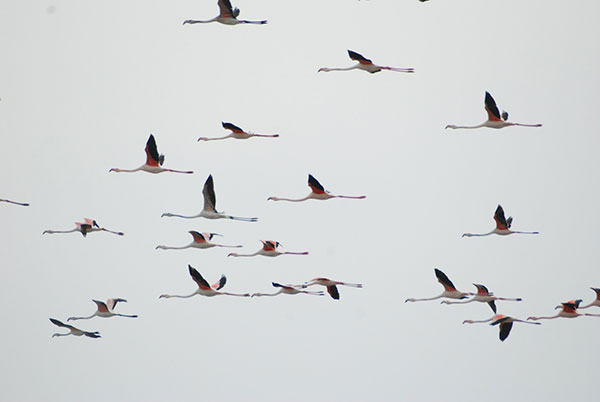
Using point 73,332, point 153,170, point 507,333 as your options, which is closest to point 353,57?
point 153,170

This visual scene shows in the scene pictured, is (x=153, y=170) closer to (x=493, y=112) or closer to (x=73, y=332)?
(x=73, y=332)

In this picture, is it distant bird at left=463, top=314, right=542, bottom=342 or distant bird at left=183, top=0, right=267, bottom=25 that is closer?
distant bird at left=183, top=0, right=267, bottom=25

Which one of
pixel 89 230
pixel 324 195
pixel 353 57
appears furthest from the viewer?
pixel 89 230

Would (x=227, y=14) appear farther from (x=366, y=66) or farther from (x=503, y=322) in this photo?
(x=503, y=322)

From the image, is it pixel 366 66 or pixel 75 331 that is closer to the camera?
pixel 366 66

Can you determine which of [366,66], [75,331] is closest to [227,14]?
[366,66]

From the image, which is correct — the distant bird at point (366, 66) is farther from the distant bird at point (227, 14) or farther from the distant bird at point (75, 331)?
the distant bird at point (75, 331)

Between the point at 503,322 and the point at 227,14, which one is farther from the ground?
the point at 227,14

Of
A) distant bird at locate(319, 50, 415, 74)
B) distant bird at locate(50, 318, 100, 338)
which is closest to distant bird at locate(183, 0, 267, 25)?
distant bird at locate(319, 50, 415, 74)

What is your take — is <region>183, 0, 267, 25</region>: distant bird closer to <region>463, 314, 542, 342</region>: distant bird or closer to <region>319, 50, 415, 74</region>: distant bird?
<region>319, 50, 415, 74</region>: distant bird

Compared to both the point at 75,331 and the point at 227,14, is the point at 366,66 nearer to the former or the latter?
the point at 227,14

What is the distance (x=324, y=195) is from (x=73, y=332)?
828cm

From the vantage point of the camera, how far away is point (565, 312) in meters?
41.2

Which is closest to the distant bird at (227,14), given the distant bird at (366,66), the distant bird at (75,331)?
the distant bird at (366,66)
